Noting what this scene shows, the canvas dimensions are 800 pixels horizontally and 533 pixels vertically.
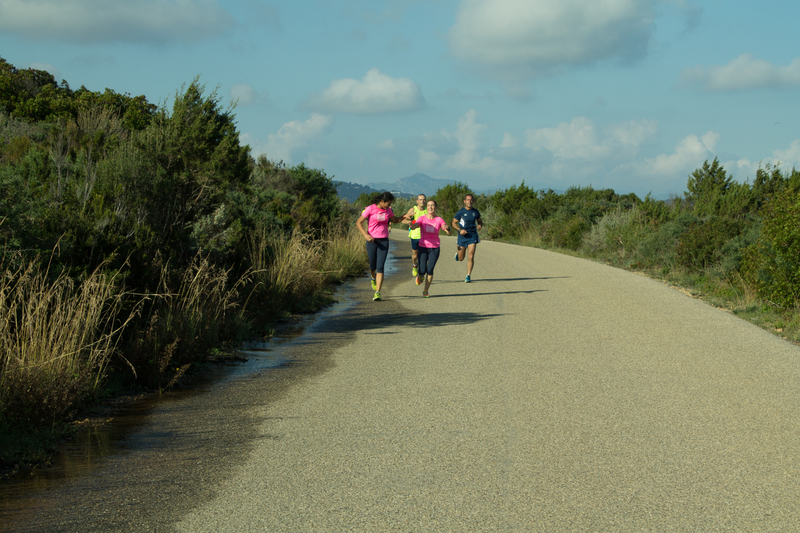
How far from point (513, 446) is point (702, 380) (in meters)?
2.90

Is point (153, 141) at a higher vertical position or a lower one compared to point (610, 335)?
higher

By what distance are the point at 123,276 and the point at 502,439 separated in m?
4.19

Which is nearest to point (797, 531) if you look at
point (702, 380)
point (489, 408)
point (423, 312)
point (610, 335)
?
point (489, 408)

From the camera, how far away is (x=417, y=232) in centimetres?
1404

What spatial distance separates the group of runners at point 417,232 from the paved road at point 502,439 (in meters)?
3.48

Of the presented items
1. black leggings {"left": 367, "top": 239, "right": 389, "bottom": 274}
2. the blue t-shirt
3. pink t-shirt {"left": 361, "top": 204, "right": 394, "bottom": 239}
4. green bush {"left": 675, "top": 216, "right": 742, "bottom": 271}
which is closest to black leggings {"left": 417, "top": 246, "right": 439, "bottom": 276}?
black leggings {"left": 367, "top": 239, "right": 389, "bottom": 274}

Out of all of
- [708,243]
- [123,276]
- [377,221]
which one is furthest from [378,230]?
[708,243]

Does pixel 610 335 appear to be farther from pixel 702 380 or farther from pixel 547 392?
pixel 547 392

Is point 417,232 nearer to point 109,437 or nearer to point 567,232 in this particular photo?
point 109,437

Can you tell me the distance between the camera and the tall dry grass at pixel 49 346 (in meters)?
4.79

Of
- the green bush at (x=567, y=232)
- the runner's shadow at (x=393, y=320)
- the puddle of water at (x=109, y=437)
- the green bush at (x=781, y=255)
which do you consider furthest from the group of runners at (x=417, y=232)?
the green bush at (x=567, y=232)

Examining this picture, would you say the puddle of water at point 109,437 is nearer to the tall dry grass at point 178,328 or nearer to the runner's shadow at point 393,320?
the tall dry grass at point 178,328

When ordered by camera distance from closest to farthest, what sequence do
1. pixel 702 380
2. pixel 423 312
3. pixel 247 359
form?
pixel 702 380 → pixel 247 359 → pixel 423 312

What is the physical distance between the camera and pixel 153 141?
9656 mm
